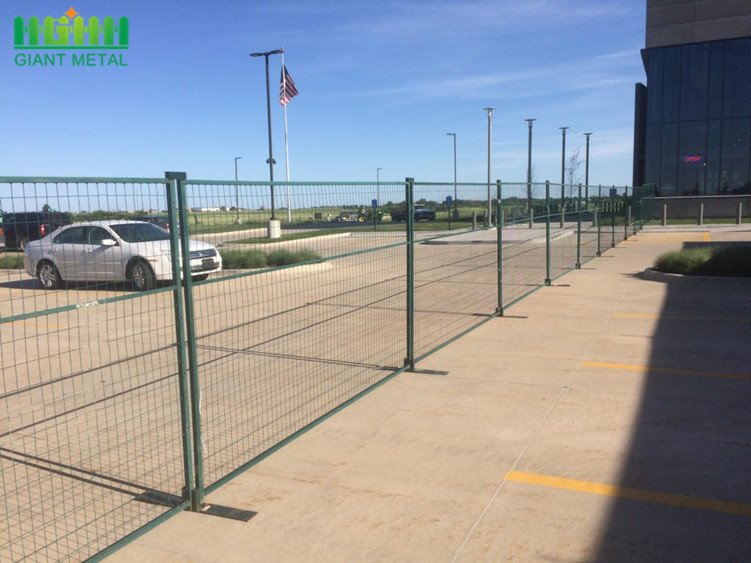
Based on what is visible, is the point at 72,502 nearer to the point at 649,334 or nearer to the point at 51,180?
the point at 51,180

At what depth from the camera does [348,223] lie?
20.2 ft

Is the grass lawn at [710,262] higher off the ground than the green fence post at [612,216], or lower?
lower

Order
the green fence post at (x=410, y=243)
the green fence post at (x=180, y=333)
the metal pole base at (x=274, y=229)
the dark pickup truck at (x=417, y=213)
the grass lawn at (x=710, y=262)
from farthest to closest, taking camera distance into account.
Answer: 1. the grass lawn at (x=710, y=262)
2. the dark pickup truck at (x=417, y=213)
3. the green fence post at (x=410, y=243)
4. the metal pole base at (x=274, y=229)
5. the green fence post at (x=180, y=333)

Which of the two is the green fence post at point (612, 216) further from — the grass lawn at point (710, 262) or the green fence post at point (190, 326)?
the green fence post at point (190, 326)

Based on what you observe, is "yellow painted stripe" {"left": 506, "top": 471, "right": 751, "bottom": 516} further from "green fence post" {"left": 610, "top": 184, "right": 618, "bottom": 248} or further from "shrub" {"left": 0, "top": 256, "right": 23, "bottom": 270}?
"green fence post" {"left": 610, "top": 184, "right": 618, "bottom": 248}

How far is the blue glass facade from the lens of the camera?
36.4m

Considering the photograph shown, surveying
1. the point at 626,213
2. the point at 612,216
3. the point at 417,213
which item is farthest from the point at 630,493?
the point at 626,213

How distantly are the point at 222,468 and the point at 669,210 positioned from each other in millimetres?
39001

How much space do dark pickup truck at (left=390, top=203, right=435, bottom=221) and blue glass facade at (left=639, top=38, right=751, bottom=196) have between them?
34.8 meters

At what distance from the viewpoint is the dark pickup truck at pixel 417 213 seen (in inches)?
280

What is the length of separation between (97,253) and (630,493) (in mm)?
3954

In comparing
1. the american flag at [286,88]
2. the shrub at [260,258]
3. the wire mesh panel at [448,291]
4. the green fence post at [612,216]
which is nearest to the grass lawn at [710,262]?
the wire mesh panel at [448,291]

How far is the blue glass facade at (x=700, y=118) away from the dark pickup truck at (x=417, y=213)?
34.8 meters

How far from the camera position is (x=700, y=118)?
37.5m
